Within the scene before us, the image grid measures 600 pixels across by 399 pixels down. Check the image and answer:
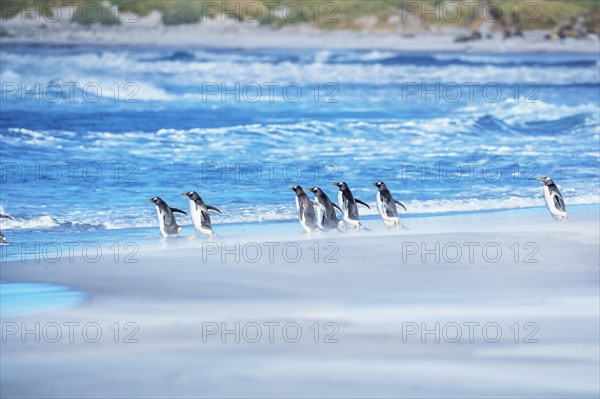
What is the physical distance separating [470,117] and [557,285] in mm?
3973

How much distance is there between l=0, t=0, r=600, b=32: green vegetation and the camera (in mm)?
8750

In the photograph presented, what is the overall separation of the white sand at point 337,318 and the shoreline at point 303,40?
3660 mm

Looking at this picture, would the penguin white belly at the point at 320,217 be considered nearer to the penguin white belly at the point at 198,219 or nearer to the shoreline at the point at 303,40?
the penguin white belly at the point at 198,219

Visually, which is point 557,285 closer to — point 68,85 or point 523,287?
point 523,287

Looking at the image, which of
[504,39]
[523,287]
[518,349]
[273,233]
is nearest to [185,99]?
[504,39]

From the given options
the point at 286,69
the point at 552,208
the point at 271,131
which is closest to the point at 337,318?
the point at 552,208

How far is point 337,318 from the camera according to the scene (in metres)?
4.16

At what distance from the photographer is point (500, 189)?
6762 millimetres

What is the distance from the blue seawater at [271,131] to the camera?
647 cm

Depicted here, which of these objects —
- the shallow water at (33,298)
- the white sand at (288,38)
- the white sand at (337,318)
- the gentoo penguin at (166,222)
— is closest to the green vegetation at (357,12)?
the white sand at (288,38)

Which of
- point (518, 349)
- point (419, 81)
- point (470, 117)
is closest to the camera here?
point (518, 349)

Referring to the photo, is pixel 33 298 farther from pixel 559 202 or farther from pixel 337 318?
pixel 559 202

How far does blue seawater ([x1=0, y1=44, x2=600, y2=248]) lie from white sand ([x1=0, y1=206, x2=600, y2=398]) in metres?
0.82

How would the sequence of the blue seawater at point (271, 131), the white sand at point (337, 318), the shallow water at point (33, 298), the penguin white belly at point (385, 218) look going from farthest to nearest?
1. the blue seawater at point (271, 131)
2. the penguin white belly at point (385, 218)
3. the shallow water at point (33, 298)
4. the white sand at point (337, 318)
